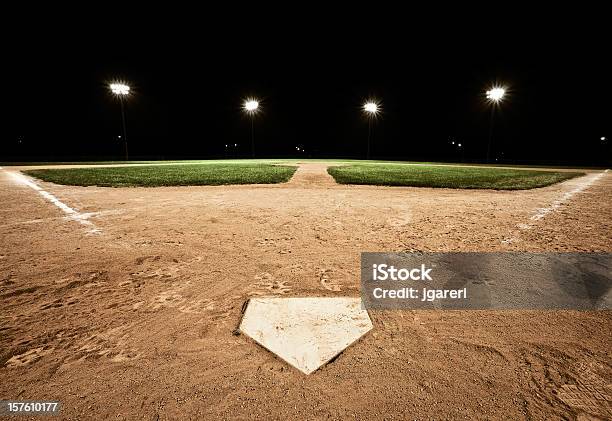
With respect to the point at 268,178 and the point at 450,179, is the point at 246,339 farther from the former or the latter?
the point at 450,179

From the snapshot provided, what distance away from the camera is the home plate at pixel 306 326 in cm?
204

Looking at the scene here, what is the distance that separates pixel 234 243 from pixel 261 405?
2.80 m

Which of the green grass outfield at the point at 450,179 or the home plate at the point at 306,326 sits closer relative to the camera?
the home plate at the point at 306,326

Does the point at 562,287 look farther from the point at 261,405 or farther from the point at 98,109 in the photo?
the point at 98,109

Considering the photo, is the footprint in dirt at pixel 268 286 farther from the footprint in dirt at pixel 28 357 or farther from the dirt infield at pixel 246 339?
the footprint in dirt at pixel 28 357

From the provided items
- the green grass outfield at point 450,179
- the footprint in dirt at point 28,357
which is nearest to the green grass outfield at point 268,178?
the green grass outfield at point 450,179

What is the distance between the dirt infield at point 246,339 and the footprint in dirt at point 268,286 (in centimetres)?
2

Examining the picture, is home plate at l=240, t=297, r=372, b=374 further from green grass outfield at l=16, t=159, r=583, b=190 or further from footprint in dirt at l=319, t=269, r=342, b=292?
green grass outfield at l=16, t=159, r=583, b=190

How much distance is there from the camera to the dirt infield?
1.68m

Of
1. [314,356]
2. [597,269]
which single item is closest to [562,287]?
[597,269]

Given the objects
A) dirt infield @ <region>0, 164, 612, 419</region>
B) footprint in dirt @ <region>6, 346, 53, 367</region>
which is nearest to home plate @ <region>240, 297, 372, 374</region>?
dirt infield @ <region>0, 164, 612, 419</region>

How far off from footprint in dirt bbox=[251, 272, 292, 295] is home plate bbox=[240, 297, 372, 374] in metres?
0.15

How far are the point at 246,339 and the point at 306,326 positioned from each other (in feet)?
1.49

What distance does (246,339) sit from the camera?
2.20 meters
